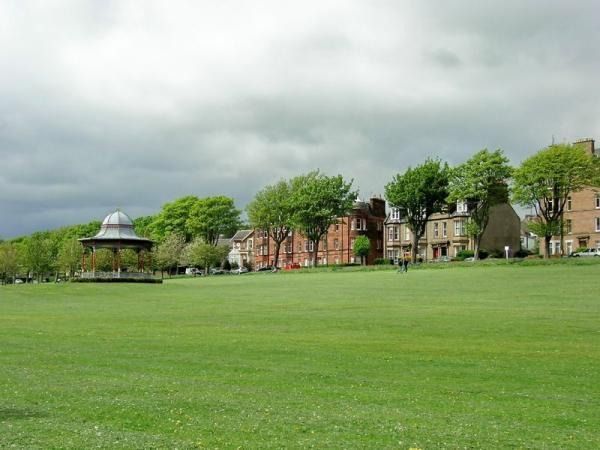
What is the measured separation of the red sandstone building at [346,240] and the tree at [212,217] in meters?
13.5

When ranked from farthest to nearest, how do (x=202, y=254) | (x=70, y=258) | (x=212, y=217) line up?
(x=212, y=217), (x=202, y=254), (x=70, y=258)

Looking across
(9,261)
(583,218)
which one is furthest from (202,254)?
(583,218)

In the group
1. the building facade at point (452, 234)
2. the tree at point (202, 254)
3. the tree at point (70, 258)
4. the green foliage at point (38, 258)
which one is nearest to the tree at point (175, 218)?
the tree at point (202, 254)

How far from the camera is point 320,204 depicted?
119 meters

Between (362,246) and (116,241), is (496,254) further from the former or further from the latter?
(116,241)

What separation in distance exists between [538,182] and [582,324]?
6203 centimetres

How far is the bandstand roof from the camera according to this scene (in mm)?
81062

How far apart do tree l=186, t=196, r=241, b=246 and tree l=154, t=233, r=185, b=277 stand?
735 cm

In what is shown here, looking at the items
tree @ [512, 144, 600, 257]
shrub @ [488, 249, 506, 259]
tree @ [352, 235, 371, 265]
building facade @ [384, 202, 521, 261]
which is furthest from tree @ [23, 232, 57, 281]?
tree @ [512, 144, 600, 257]

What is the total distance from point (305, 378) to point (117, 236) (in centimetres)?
6936

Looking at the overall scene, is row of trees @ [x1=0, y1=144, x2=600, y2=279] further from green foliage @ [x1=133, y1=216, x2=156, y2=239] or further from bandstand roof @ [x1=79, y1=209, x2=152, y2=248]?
bandstand roof @ [x1=79, y1=209, x2=152, y2=248]

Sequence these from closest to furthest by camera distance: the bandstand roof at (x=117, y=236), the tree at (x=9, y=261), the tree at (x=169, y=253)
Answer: the bandstand roof at (x=117, y=236) → the tree at (x=9, y=261) → the tree at (x=169, y=253)

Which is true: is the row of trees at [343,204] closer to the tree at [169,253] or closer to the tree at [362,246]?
the tree at [169,253]

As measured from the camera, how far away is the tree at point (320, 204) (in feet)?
387
